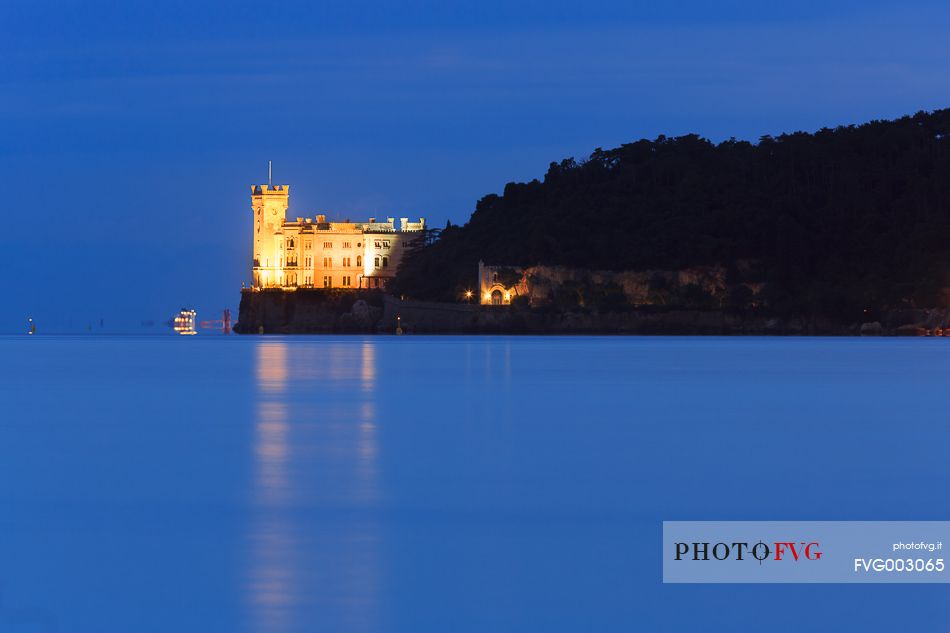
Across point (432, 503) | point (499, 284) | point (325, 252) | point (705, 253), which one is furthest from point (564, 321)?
point (432, 503)

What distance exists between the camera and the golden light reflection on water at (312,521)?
7.49 meters

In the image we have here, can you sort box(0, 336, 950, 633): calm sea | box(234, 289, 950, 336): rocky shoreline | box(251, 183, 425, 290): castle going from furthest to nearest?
box(251, 183, 425, 290): castle, box(234, 289, 950, 336): rocky shoreline, box(0, 336, 950, 633): calm sea

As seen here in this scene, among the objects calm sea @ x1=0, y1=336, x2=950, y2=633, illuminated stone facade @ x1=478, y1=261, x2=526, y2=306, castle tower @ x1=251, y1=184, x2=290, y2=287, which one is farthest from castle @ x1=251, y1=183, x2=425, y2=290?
calm sea @ x1=0, y1=336, x2=950, y2=633

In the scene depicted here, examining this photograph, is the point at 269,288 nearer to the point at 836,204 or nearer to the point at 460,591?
the point at 836,204

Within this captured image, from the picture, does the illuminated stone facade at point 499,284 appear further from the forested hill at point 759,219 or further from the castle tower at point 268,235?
the castle tower at point 268,235

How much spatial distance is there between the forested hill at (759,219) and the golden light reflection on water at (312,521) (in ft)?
276

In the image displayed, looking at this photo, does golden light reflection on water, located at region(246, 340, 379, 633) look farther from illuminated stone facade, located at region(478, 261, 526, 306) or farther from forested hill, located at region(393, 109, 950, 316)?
forested hill, located at region(393, 109, 950, 316)

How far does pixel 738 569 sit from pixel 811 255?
102 metres

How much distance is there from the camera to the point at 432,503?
11000 millimetres

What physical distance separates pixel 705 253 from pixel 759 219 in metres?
6.39

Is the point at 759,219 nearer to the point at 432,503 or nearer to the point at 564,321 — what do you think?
the point at 564,321

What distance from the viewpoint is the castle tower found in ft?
396

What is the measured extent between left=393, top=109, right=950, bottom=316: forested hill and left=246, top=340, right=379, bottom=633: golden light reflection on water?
84149mm

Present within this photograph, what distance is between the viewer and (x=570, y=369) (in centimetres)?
3766
